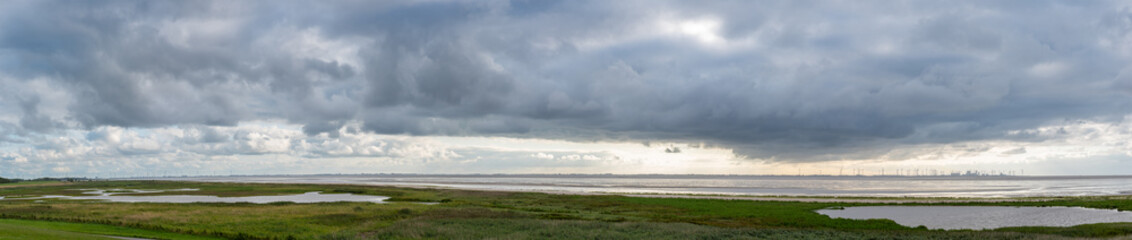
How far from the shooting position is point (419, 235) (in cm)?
3881

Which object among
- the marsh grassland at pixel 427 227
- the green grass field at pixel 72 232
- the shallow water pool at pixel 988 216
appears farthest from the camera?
the shallow water pool at pixel 988 216

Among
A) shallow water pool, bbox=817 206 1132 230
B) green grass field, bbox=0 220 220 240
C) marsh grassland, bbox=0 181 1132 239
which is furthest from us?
shallow water pool, bbox=817 206 1132 230

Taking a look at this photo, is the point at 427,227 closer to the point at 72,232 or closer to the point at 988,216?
the point at 72,232

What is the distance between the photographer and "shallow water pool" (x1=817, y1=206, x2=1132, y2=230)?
4894 centimetres

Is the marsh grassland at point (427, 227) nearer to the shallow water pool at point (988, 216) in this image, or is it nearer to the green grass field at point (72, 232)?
the green grass field at point (72, 232)

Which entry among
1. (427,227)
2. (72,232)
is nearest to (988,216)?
(427,227)

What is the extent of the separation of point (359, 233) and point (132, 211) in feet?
109

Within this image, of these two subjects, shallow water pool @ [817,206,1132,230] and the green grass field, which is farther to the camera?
shallow water pool @ [817,206,1132,230]

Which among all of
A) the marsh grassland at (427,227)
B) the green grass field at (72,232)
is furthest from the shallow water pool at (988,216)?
the green grass field at (72,232)

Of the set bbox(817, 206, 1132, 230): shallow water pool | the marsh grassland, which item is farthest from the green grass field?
bbox(817, 206, 1132, 230): shallow water pool

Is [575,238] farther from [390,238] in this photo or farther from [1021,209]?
[1021,209]

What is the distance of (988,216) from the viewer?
2250 inches

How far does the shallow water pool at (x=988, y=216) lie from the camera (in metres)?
48.9

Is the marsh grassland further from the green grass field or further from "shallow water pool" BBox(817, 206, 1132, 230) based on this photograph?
"shallow water pool" BBox(817, 206, 1132, 230)
